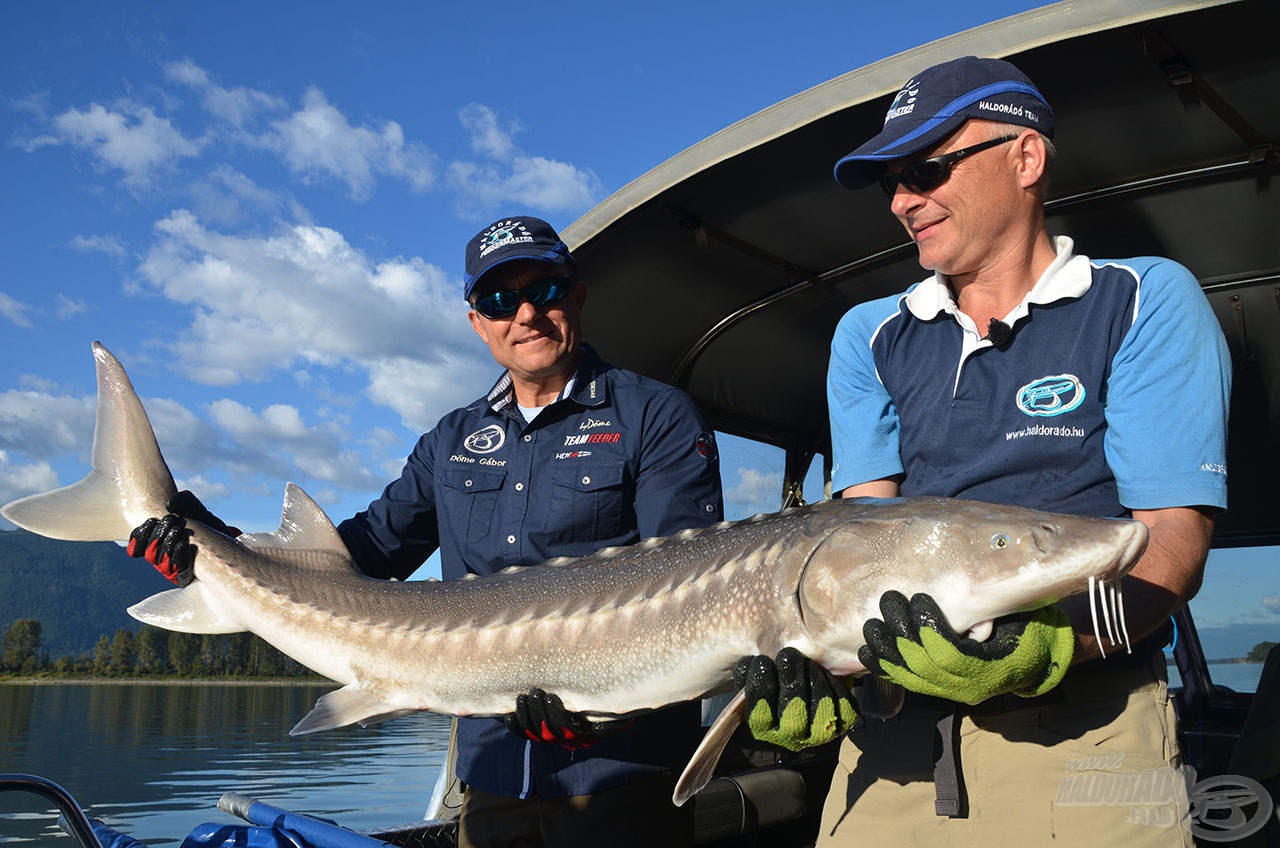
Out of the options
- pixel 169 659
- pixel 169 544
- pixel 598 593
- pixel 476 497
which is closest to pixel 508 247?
pixel 476 497

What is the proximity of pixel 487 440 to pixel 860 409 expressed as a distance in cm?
115

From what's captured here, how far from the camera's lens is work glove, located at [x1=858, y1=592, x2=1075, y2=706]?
1.51 metres

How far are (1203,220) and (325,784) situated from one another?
24.4 metres

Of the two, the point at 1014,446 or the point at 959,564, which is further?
the point at 1014,446

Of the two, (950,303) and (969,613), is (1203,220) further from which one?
(969,613)

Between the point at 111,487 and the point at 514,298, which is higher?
the point at 514,298

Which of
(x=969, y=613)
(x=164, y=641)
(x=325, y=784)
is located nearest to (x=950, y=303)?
(x=969, y=613)

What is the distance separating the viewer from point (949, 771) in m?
1.82

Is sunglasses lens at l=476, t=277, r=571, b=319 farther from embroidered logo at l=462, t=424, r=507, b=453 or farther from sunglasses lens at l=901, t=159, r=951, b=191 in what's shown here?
sunglasses lens at l=901, t=159, r=951, b=191

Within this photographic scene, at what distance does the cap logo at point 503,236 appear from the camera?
2833 mm

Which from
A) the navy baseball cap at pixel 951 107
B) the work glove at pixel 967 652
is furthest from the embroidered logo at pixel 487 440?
the work glove at pixel 967 652

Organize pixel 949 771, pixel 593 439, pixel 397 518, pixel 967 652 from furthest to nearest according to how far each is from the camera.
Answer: pixel 397 518 → pixel 593 439 → pixel 949 771 → pixel 967 652

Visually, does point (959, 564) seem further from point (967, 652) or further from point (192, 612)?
point (192, 612)

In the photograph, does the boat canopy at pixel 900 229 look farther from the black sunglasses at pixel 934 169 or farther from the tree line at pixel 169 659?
the tree line at pixel 169 659
